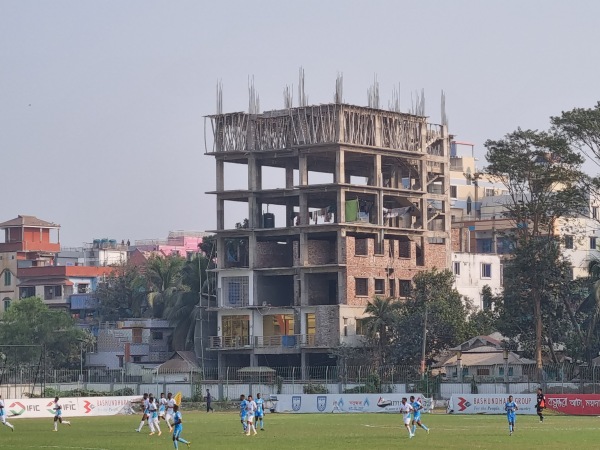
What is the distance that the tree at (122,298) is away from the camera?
157m

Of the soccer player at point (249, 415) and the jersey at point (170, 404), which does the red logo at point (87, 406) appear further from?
the soccer player at point (249, 415)

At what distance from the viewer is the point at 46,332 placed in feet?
455

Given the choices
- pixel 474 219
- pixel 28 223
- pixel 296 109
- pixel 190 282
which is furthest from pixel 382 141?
pixel 28 223

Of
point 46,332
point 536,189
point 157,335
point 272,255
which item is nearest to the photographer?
point 536,189

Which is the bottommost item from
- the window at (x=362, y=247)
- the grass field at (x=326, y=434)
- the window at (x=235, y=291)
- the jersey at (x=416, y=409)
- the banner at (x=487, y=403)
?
the grass field at (x=326, y=434)

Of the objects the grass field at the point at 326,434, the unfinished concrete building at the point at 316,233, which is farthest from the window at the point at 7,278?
the grass field at the point at 326,434

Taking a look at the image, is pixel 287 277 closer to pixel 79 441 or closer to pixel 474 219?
pixel 474 219

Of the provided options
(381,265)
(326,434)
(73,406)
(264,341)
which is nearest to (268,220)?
(264,341)

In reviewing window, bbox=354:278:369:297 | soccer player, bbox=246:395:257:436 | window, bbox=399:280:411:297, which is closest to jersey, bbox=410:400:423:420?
soccer player, bbox=246:395:257:436

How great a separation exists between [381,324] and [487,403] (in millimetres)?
34897

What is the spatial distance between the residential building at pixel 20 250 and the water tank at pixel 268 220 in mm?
45474

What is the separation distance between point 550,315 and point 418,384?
18698 mm

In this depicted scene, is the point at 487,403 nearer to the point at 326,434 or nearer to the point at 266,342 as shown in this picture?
the point at 326,434

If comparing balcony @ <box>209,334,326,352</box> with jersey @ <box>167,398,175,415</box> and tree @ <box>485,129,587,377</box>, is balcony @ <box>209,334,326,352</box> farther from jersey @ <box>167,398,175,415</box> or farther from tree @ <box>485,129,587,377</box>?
jersey @ <box>167,398,175,415</box>
